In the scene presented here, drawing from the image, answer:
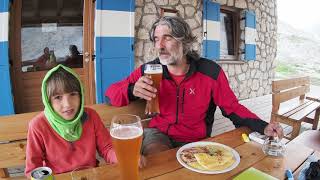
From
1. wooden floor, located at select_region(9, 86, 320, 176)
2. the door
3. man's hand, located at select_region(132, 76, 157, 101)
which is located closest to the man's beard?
man's hand, located at select_region(132, 76, 157, 101)

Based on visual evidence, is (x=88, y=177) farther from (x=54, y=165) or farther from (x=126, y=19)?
(x=126, y=19)

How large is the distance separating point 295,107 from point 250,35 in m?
3.70

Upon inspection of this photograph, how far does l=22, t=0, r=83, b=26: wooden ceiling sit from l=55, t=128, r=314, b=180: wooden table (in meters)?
3.86

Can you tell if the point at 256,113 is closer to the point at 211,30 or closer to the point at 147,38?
the point at 211,30

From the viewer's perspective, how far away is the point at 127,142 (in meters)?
0.91

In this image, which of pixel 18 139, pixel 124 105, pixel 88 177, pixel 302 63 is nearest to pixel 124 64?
pixel 124 105

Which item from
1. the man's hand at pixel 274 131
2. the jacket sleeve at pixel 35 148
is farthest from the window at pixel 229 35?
the jacket sleeve at pixel 35 148

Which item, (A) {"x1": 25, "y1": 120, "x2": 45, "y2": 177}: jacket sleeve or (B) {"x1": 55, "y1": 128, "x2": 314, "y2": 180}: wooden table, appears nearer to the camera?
(B) {"x1": 55, "y1": 128, "x2": 314, "y2": 180}: wooden table

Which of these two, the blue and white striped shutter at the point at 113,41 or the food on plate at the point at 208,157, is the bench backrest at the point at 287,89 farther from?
the blue and white striped shutter at the point at 113,41

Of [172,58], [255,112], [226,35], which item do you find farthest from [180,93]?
[226,35]

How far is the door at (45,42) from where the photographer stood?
4074 mm

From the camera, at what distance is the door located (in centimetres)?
407

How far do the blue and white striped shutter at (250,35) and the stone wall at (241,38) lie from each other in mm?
131

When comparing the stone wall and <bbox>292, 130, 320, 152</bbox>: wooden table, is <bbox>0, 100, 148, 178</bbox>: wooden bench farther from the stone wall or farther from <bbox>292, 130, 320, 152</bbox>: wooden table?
the stone wall
